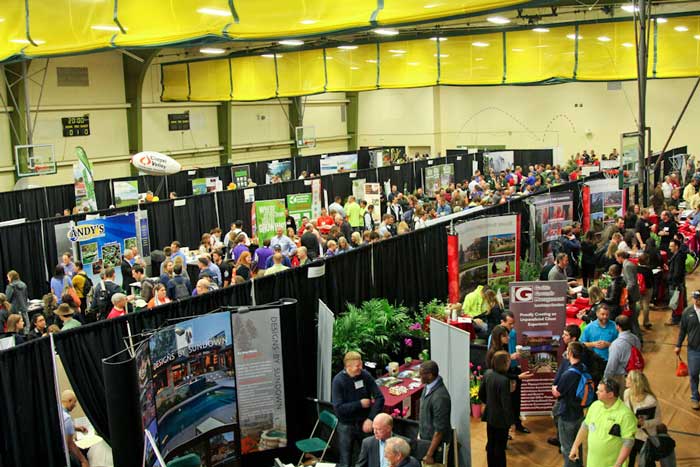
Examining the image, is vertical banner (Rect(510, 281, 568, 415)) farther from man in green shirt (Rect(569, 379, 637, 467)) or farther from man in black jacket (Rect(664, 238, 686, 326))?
man in black jacket (Rect(664, 238, 686, 326))

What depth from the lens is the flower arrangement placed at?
8.36 meters

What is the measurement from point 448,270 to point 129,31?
5683 mm

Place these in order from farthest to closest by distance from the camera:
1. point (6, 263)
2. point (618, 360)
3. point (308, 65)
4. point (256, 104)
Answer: point (256, 104) < point (308, 65) < point (6, 263) < point (618, 360)

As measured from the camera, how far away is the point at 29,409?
5.90 m

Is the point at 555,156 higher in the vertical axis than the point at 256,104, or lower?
lower

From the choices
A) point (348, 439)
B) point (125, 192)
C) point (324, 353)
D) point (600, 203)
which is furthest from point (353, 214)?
point (348, 439)

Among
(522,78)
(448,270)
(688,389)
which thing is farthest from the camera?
(522,78)

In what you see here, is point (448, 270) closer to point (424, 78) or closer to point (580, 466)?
point (580, 466)

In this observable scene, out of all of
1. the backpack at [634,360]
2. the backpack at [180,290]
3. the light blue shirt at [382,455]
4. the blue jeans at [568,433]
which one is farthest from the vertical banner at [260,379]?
the backpack at [180,290]

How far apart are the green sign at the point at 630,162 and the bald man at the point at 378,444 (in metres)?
9.40

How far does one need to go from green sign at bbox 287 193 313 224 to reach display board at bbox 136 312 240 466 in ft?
35.3

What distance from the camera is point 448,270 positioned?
11297 mm

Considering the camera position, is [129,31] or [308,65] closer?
[129,31]

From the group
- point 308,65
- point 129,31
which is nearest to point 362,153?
point 308,65
